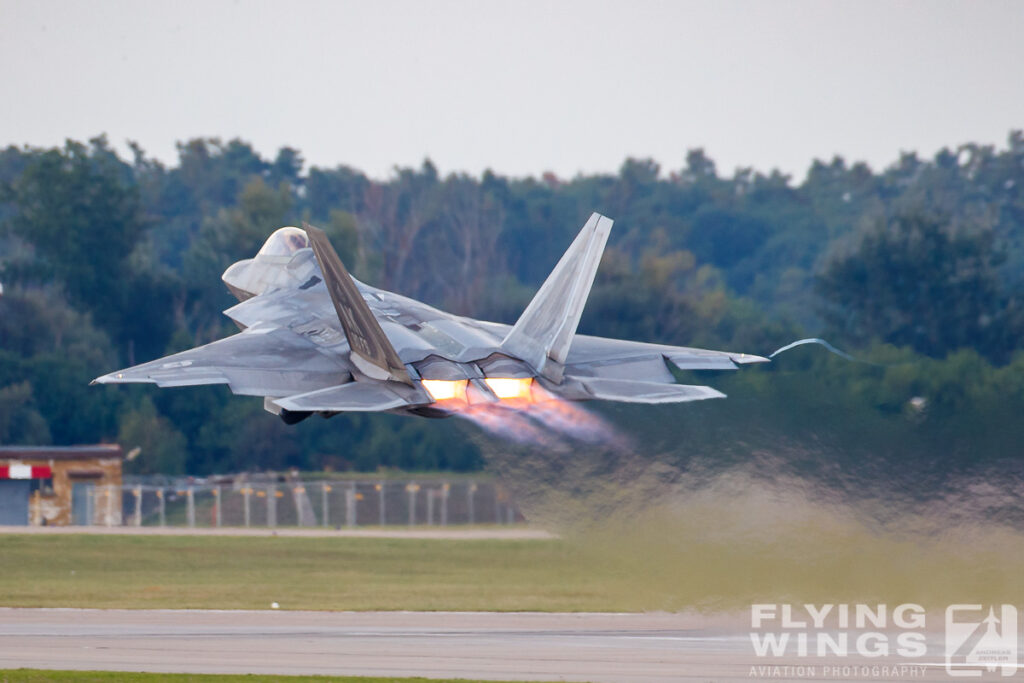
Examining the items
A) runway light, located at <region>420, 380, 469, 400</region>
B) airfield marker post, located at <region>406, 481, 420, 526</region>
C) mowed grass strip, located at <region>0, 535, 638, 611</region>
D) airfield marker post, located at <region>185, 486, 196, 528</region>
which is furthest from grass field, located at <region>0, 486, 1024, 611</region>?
airfield marker post, located at <region>185, 486, 196, 528</region>

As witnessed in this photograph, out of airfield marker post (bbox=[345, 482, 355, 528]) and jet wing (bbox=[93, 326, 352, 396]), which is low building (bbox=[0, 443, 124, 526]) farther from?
jet wing (bbox=[93, 326, 352, 396])

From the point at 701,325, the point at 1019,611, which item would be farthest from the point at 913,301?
the point at 1019,611

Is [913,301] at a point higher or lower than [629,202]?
lower

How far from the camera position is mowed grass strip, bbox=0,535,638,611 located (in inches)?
1384

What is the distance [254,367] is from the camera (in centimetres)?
2583

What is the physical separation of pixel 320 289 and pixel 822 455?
10254 mm

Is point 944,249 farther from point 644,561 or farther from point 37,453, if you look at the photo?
point 644,561

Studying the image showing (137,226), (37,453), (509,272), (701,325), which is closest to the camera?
(37,453)

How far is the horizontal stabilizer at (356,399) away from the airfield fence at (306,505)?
26116 mm

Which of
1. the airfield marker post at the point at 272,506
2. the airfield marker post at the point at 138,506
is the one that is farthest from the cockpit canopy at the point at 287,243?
the airfield marker post at the point at 138,506

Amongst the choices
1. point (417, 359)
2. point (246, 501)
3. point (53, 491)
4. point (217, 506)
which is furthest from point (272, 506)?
point (417, 359)

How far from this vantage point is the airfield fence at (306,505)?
168ft

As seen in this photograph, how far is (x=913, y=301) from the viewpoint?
65.9 metres

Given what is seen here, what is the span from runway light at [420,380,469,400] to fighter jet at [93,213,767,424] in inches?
0.7
